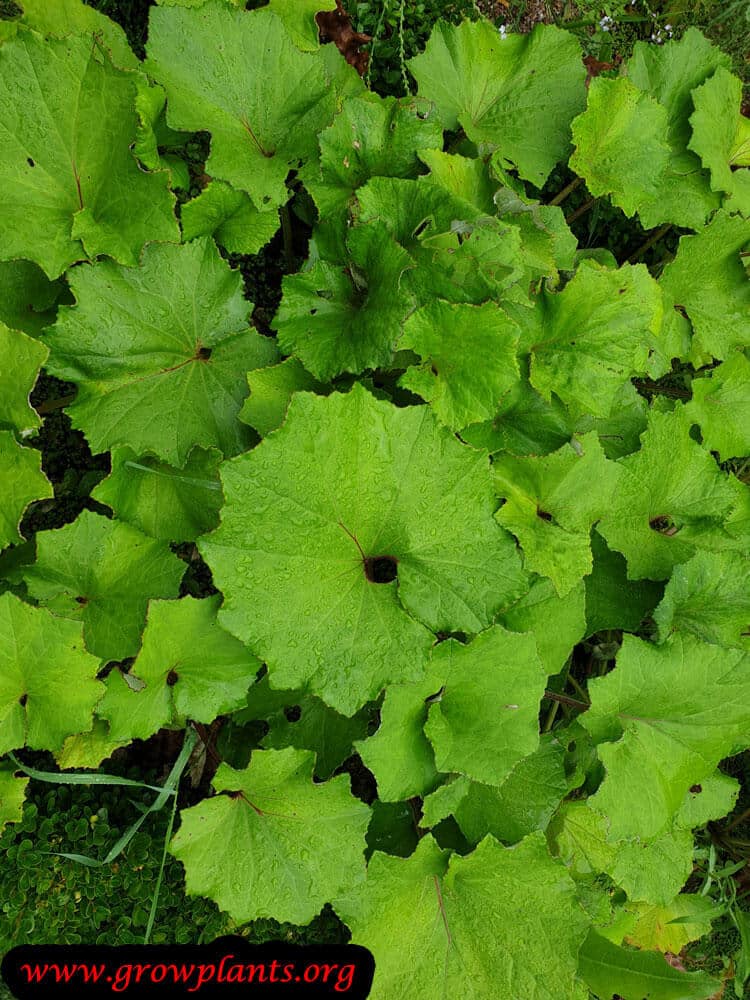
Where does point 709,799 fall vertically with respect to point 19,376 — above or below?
below

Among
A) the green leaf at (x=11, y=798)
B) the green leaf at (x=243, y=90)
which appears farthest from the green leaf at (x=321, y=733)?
the green leaf at (x=243, y=90)

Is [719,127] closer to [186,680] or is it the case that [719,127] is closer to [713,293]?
[713,293]

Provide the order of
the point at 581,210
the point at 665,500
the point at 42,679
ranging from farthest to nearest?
the point at 581,210 < the point at 665,500 < the point at 42,679

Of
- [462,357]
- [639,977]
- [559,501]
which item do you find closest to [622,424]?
[559,501]

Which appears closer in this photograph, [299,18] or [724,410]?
[299,18]

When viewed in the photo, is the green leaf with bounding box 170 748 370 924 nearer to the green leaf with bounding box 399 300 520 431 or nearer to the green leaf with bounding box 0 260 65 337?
the green leaf with bounding box 399 300 520 431

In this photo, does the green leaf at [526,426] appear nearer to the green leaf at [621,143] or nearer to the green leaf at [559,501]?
the green leaf at [559,501]

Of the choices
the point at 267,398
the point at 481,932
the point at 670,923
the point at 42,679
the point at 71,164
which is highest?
the point at 71,164
